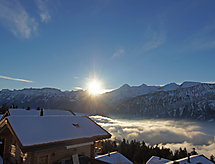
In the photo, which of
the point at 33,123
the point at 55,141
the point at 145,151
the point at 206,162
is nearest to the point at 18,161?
the point at 33,123

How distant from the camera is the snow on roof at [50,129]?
11.0 meters

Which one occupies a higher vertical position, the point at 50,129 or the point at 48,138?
the point at 50,129

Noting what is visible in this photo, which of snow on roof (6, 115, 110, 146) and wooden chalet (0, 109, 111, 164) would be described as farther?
snow on roof (6, 115, 110, 146)

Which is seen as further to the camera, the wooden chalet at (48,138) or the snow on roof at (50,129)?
the snow on roof at (50,129)

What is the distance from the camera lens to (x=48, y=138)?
1148 cm

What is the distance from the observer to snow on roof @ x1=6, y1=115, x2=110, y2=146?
11.0 metres

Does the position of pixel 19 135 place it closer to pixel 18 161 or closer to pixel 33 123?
pixel 33 123

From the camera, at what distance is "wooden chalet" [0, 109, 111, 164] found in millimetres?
10852

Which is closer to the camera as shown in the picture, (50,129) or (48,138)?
(48,138)

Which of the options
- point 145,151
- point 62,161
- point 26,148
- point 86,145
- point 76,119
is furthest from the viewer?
point 145,151

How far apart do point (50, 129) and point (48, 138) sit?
1108mm

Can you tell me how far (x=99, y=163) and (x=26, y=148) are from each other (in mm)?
5150

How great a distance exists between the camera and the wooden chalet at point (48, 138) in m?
10.9

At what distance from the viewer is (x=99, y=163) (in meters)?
12.2
